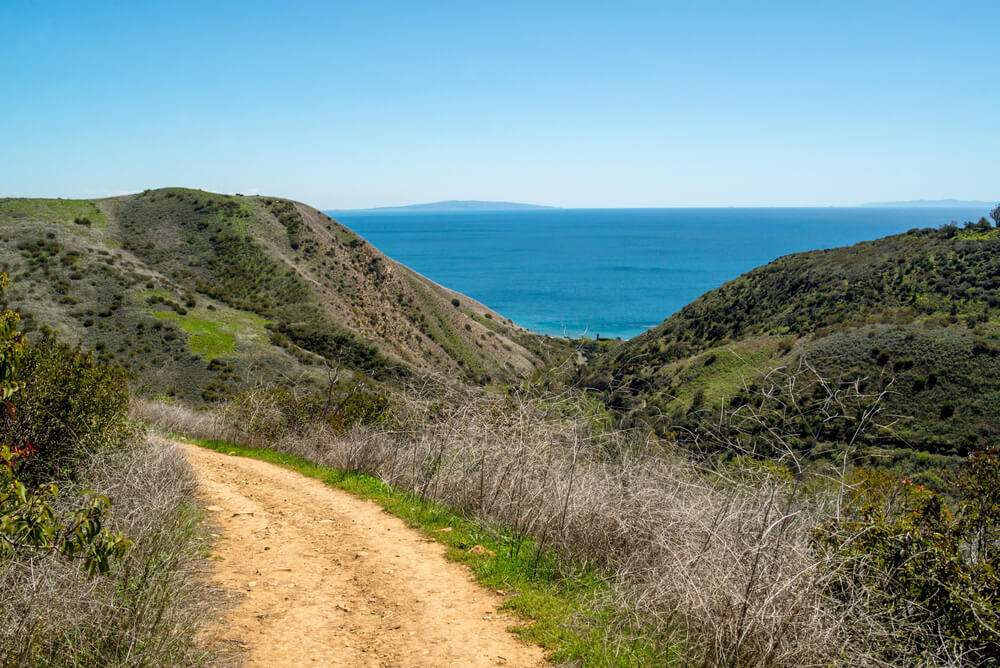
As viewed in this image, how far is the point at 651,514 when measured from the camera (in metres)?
5.43

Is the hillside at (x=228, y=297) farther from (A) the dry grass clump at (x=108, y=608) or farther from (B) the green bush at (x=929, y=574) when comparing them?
(A) the dry grass clump at (x=108, y=608)

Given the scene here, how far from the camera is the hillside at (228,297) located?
3784cm

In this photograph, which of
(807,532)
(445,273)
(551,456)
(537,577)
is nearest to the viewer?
(807,532)

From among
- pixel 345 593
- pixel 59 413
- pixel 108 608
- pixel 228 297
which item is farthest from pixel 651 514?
pixel 228 297

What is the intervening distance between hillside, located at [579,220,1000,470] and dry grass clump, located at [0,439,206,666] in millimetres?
4591

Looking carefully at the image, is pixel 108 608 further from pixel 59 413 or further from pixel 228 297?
pixel 228 297

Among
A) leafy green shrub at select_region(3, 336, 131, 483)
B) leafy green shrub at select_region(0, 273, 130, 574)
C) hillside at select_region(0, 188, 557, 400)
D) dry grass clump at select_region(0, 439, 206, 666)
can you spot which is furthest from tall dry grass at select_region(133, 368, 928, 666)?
hillside at select_region(0, 188, 557, 400)

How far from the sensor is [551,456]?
6.75 meters

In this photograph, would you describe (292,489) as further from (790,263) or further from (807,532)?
(790,263)

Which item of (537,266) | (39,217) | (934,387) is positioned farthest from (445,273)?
(934,387)

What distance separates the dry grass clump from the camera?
3.35 m

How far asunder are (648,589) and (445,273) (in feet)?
515

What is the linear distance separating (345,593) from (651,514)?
2798 mm

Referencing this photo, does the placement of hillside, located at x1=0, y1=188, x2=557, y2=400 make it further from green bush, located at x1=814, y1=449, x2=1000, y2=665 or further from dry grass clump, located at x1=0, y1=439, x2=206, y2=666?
dry grass clump, located at x1=0, y1=439, x2=206, y2=666
